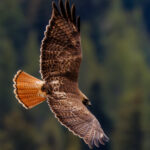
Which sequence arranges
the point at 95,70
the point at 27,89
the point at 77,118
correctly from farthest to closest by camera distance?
1. the point at 95,70
2. the point at 27,89
3. the point at 77,118

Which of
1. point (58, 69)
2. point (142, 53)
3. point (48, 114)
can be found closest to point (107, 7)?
point (142, 53)

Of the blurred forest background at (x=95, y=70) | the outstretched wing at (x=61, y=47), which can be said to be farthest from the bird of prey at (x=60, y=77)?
the blurred forest background at (x=95, y=70)

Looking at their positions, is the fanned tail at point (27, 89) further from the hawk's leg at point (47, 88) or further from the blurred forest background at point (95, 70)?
the blurred forest background at point (95, 70)

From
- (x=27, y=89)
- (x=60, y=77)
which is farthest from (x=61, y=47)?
(x=27, y=89)

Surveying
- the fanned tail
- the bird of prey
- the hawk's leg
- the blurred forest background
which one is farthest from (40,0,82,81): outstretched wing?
the blurred forest background

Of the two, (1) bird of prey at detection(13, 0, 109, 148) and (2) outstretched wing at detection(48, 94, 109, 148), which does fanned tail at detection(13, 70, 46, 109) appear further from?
(2) outstretched wing at detection(48, 94, 109, 148)

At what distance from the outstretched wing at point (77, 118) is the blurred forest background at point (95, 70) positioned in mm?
22740

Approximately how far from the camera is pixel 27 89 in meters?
7.62

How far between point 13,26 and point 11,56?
4.49 meters

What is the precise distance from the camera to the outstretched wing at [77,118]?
23.6 ft

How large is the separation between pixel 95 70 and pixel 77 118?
139ft

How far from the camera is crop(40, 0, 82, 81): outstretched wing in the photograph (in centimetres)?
763

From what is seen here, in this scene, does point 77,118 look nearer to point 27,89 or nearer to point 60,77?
point 60,77

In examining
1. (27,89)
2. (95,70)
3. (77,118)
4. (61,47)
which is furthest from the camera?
(95,70)
